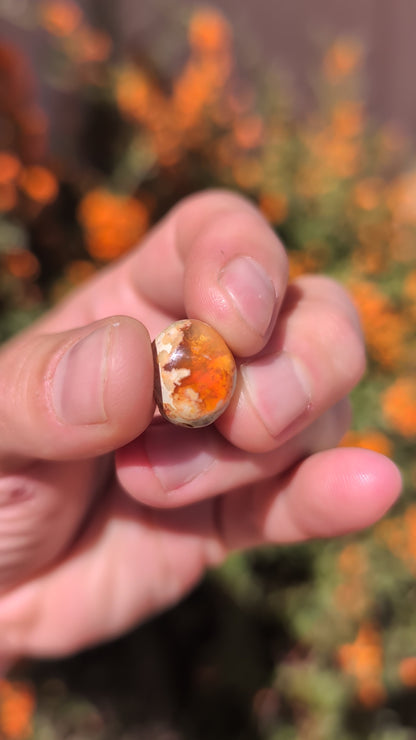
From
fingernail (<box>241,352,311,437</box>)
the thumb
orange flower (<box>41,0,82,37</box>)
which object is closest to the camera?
the thumb

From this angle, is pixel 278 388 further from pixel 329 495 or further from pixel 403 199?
pixel 403 199

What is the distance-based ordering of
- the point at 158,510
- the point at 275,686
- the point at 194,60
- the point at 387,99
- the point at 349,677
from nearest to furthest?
the point at 158,510, the point at 349,677, the point at 275,686, the point at 194,60, the point at 387,99

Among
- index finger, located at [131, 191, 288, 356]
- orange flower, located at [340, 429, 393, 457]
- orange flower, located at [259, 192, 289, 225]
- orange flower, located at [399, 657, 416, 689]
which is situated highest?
index finger, located at [131, 191, 288, 356]

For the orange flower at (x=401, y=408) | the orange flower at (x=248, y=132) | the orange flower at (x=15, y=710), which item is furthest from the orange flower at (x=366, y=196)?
the orange flower at (x=15, y=710)

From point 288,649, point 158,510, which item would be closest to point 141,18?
point 158,510

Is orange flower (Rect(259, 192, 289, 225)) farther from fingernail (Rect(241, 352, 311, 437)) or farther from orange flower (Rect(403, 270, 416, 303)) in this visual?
fingernail (Rect(241, 352, 311, 437))

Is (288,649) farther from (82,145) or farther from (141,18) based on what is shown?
(141,18)

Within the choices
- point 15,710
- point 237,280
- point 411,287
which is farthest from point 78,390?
point 15,710

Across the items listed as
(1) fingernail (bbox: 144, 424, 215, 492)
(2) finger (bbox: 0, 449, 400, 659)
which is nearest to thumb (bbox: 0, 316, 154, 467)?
(1) fingernail (bbox: 144, 424, 215, 492)
